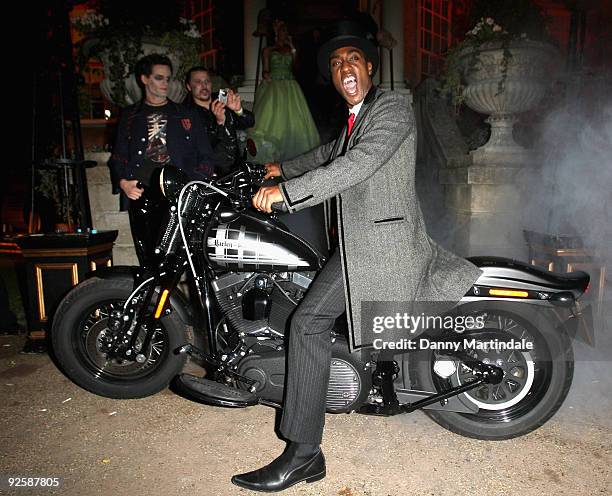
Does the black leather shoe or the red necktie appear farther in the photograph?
the red necktie

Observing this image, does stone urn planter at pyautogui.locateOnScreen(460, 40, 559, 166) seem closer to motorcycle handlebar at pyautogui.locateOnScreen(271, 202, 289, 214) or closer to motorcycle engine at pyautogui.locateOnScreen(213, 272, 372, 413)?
motorcycle engine at pyautogui.locateOnScreen(213, 272, 372, 413)

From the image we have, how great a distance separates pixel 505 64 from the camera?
5.12 m

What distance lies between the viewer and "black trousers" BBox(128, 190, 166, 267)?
3631 millimetres

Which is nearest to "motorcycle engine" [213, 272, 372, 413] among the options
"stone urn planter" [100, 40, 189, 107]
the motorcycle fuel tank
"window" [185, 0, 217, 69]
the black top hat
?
the motorcycle fuel tank

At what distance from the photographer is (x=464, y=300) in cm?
247

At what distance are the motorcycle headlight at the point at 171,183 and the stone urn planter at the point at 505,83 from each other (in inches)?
157

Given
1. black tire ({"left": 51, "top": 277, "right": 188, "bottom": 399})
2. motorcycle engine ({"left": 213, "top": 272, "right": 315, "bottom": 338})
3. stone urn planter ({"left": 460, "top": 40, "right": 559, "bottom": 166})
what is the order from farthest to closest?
stone urn planter ({"left": 460, "top": 40, "right": 559, "bottom": 166}), black tire ({"left": 51, "top": 277, "right": 188, "bottom": 399}), motorcycle engine ({"left": 213, "top": 272, "right": 315, "bottom": 338})

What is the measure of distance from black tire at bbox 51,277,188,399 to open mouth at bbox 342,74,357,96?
67.1 inches

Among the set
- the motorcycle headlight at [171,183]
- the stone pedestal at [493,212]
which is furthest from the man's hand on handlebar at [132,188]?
the stone pedestal at [493,212]

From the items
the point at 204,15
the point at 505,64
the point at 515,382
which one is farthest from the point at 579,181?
the point at 204,15

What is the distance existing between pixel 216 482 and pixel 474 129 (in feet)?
21.5

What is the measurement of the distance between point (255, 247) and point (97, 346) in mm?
1437

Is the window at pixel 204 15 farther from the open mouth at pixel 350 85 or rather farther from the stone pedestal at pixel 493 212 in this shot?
the open mouth at pixel 350 85

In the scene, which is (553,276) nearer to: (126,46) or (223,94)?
(223,94)
